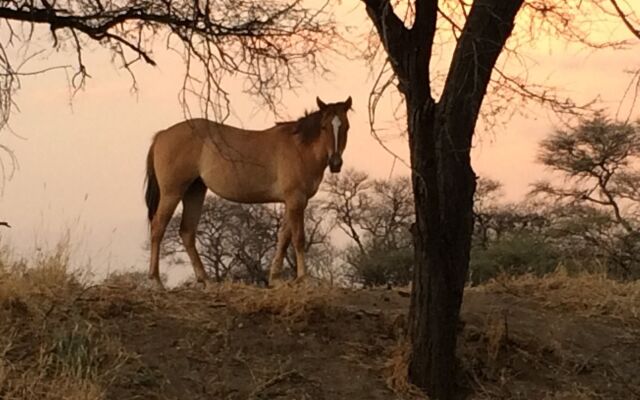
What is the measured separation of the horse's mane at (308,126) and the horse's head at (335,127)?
0.24 ft

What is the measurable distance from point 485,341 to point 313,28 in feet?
9.71

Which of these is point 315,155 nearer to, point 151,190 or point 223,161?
A: point 223,161

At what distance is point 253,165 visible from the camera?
10.7 m

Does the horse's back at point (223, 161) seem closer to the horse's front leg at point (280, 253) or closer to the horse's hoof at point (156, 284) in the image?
the horse's front leg at point (280, 253)

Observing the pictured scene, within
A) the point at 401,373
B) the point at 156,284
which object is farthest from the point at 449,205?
the point at 156,284

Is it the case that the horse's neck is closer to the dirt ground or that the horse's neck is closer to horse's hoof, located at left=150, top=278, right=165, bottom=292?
horse's hoof, located at left=150, top=278, right=165, bottom=292

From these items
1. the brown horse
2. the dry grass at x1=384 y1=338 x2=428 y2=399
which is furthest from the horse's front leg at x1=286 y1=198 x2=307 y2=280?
the dry grass at x1=384 y1=338 x2=428 y2=399

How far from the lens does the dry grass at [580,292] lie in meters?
9.03

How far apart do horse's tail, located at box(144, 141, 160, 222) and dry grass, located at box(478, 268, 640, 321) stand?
3209 mm

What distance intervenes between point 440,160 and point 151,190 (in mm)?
4517

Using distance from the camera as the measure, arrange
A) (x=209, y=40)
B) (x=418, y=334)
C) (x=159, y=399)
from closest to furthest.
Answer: (x=159, y=399) → (x=418, y=334) → (x=209, y=40)

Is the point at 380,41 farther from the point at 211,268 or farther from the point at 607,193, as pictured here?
the point at 607,193

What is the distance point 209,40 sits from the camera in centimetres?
869

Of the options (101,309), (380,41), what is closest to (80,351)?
(101,309)
